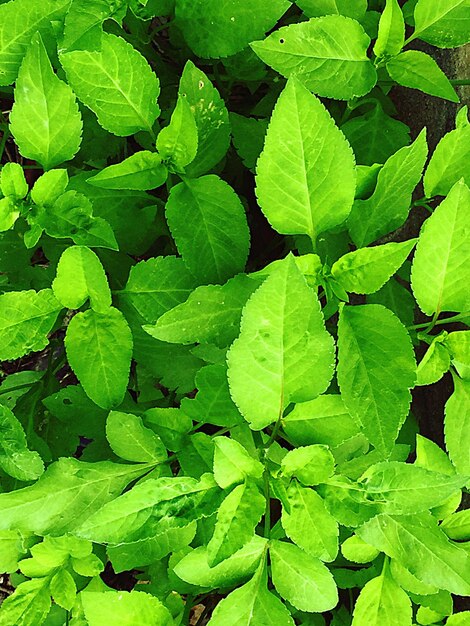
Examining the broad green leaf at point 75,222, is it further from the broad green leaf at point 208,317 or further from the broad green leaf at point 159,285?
the broad green leaf at point 208,317

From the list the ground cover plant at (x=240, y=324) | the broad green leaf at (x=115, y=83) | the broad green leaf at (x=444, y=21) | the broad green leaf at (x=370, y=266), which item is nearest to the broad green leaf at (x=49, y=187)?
the ground cover plant at (x=240, y=324)

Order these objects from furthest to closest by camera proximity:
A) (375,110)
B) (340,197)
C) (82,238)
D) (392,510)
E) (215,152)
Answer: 1. (375,110)
2. (215,152)
3. (82,238)
4. (340,197)
5. (392,510)

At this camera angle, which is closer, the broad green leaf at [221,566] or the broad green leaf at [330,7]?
the broad green leaf at [221,566]

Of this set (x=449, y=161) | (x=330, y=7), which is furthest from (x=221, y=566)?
(x=330, y=7)

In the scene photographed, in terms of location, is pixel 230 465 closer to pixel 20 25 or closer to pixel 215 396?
pixel 215 396

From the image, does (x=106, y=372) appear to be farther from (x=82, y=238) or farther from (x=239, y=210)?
(x=239, y=210)

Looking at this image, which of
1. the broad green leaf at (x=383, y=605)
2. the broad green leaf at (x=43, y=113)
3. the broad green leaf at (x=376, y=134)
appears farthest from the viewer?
the broad green leaf at (x=376, y=134)

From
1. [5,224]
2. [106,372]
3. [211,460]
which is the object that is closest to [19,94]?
[5,224]
